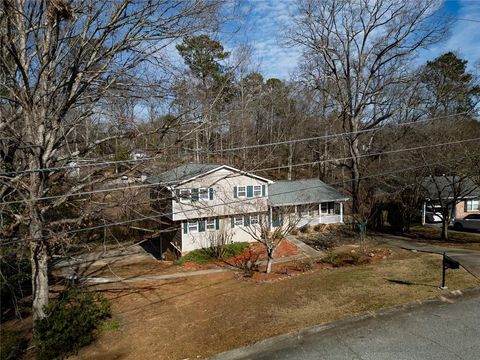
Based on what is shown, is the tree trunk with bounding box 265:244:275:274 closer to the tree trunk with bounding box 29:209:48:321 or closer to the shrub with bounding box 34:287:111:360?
the shrub with bounding box 34:287:111:360

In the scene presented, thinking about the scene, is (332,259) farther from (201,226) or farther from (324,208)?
(324,208)

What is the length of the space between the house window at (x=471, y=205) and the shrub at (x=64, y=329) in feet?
109

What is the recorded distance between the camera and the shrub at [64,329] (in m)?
9.12

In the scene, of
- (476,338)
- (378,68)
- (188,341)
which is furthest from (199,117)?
(378,68)

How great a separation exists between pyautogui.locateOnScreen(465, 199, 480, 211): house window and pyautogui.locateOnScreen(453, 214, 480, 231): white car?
3.81m

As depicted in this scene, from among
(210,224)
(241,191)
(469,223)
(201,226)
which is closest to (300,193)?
(241,191)

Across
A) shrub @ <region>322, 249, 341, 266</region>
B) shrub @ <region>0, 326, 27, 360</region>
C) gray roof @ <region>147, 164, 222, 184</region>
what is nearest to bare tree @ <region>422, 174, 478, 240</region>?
shrub @ <region>322, 249, 341, 266</region>

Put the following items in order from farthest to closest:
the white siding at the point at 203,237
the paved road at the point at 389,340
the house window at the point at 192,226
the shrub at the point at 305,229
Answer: the shrub at the point at 305,229
the house window at the point at 192,226
the white siding at the point at 203,237
the paved road at the point at 389,340

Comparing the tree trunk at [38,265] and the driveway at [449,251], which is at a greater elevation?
the tree trunk at [38,265]

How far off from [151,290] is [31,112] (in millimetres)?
10330

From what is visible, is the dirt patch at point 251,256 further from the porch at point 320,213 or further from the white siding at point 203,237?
the porch at point 320,213

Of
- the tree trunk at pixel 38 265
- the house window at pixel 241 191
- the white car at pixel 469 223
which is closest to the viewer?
the tree trunk at pixel 38 265

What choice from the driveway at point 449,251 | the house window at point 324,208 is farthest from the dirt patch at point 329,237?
the driveway at point 449,251

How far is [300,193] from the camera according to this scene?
28781mm
